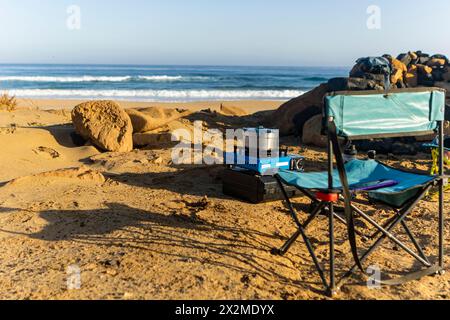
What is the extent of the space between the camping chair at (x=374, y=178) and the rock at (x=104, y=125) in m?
4.65

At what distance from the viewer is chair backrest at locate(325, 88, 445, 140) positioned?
2.95 meters

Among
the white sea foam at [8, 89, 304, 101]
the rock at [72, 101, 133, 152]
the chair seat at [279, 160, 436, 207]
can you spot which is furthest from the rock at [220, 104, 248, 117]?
the white sea foam at [8, 89, 304, 101]

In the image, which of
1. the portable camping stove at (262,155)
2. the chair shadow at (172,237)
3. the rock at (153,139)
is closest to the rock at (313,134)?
the rock at (153,139)

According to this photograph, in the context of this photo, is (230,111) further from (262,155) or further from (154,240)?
(154,240)

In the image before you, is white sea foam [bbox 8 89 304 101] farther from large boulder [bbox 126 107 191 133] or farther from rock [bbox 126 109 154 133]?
rock [bbox 126 109 154 133]

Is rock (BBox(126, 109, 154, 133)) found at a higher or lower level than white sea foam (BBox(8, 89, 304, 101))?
lower

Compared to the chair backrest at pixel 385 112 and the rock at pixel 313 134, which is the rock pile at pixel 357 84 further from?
the chair backrest at pixel 385 112

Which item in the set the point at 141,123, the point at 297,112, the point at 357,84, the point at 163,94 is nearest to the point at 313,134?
the point at 297,112

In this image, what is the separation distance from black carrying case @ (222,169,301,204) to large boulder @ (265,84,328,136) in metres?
4.14

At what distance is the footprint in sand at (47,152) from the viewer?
23.6ft

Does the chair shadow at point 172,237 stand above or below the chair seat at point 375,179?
below

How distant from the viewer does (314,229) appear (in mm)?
4371

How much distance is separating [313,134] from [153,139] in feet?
9.14
